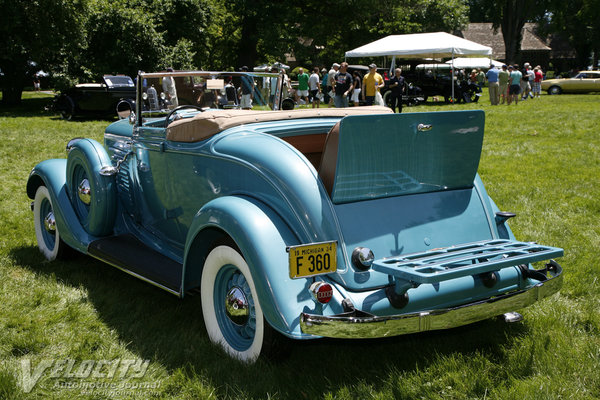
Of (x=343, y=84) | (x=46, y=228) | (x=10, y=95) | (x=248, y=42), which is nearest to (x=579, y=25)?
(x=248, y=42)

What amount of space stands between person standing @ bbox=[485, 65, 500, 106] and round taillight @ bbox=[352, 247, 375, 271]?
20.0 metres

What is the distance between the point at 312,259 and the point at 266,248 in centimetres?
23

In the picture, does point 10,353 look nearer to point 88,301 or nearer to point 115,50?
point 88,301

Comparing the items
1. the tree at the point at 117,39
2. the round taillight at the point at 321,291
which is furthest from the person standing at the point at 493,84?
the round taillight at the point at 321,291

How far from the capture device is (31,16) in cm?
1967

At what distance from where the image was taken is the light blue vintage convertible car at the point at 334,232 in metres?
2.79

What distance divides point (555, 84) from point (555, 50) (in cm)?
4391

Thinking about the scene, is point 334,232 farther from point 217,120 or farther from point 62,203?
point 62,203

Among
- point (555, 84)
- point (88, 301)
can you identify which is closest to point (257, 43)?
point (555, 84)

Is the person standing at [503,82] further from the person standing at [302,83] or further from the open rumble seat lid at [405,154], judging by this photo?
the open rumble seat lid at [405,154]

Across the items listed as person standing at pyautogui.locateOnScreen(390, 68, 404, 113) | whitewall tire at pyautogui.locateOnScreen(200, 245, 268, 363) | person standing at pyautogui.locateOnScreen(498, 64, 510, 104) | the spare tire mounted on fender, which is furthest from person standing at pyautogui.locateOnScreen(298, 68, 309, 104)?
whitewall tire at pyautogui.locateOnScreen(200, 245, 268, 363)

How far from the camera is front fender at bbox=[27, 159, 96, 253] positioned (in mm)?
4523

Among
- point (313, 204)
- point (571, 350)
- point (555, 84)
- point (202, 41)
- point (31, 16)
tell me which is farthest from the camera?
point (555, 84)

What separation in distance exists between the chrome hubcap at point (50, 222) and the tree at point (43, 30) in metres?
16.5
